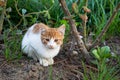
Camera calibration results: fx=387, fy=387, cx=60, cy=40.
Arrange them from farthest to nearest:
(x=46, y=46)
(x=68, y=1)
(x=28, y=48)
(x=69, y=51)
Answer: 1. (x=68, y=1)
2. (x=69, y=51)
3. (x=28, y=48)
4. (x=46, y=46)

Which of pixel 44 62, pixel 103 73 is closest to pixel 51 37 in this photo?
pixel 44 62

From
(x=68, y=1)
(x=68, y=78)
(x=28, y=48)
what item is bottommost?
(x=68, y=78)

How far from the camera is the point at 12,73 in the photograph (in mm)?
3414

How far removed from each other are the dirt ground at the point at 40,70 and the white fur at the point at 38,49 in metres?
0.05

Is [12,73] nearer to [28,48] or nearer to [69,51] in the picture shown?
[28,48]

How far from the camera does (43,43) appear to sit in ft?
11.1

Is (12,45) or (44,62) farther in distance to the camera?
(12,45)

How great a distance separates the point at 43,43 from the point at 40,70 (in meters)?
0.25

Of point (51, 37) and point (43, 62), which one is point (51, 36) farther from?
point (43, 62)

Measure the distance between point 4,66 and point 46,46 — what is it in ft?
1.53

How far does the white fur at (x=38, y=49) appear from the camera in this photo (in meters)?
3.44

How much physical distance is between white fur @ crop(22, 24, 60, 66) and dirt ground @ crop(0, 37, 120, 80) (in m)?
0.05

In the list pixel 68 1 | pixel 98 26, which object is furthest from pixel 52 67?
pixel 68 1

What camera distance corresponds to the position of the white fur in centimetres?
344
